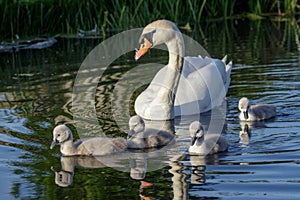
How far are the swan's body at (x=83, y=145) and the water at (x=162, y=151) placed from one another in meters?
0.10

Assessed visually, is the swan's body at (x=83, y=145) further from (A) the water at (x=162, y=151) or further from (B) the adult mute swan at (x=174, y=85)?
(B) the adult mute swan at (x=174, y=85)

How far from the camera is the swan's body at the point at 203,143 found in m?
7.60

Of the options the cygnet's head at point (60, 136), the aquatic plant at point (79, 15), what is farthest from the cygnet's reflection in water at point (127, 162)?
the aquatic plant at point (79, 15)

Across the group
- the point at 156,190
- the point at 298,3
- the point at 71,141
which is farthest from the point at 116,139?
the point at 298,3

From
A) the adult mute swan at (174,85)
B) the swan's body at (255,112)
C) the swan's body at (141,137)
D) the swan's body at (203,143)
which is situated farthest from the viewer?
the adult mute swan at (174,85)

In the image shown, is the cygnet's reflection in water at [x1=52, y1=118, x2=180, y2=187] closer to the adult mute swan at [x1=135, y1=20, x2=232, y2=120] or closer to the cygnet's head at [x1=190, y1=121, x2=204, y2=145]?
the cygnet's head at [x1=190, y1=121, x2=204, y2=145]

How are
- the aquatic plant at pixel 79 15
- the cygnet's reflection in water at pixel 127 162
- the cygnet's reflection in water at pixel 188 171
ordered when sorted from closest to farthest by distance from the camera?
1. the cygnet's reflection in water at pixel 188 171
2. the cygnet's reflection in water at pixel 127 162
3. the aquatic plant at pixel 79 15

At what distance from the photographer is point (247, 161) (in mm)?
7230

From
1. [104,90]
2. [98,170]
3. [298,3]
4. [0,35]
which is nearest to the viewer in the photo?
[98,170]

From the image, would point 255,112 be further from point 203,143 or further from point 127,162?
point 127,162

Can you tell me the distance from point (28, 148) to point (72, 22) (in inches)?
393

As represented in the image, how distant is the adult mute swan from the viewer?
9523 mm

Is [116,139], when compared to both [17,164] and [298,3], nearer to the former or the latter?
[17,164]

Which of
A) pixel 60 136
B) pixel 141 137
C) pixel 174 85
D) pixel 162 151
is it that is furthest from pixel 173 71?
pixel 60 136
